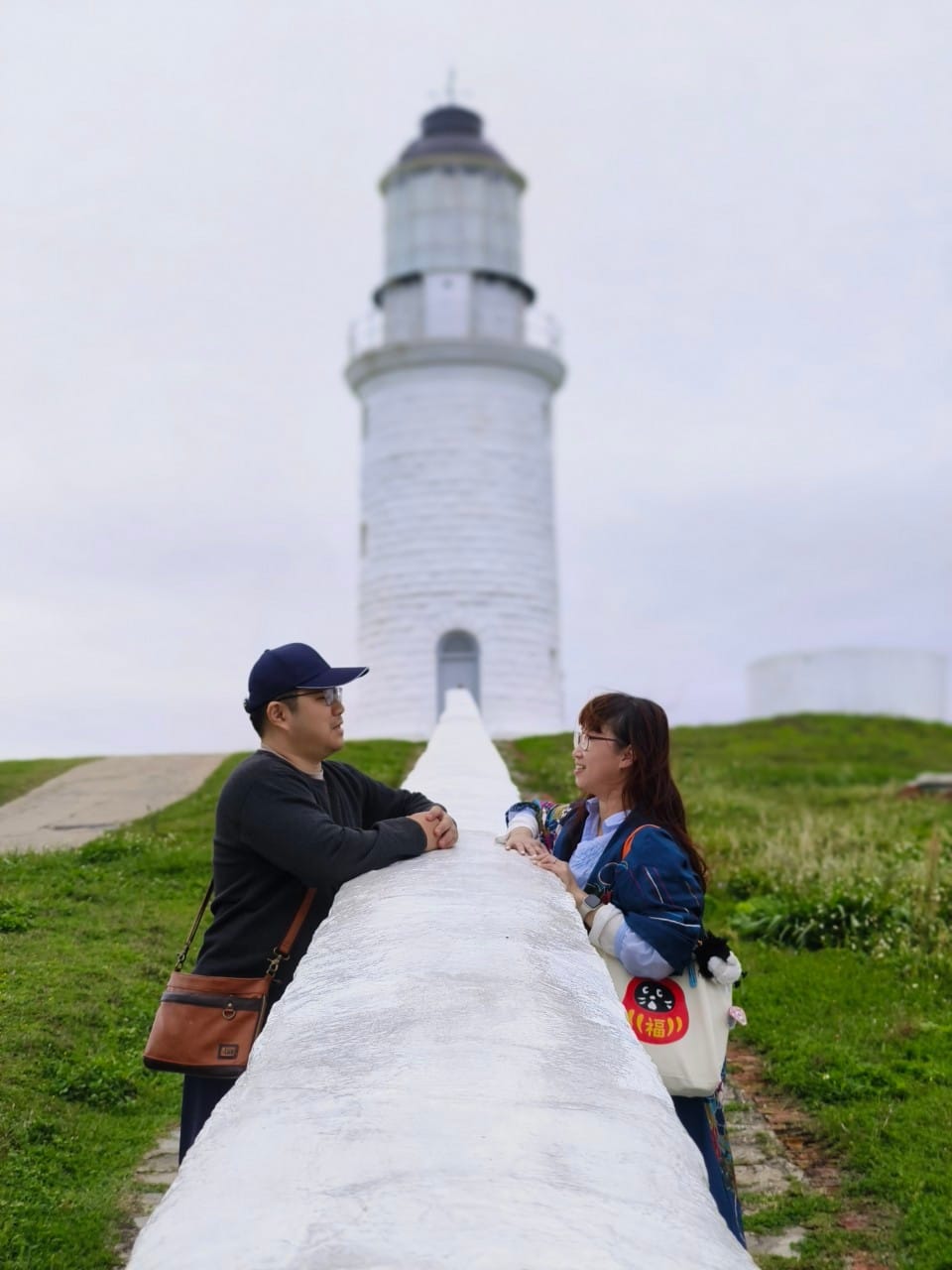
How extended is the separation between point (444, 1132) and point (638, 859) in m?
1.76

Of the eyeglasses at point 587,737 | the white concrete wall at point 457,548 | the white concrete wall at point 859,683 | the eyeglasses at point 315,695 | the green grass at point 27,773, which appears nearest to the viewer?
the eyeglasses at point 315,695

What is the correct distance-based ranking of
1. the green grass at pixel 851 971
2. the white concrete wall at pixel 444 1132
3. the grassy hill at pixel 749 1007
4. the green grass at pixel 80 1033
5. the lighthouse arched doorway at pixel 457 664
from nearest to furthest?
the white concrete wall at pixel 444 1132
the green grass at pixel 80 1033
the grassy hill at pixel 749 1007
the green grass at pixel 851 971
the lighthouse arched doorway at pixel 457 664

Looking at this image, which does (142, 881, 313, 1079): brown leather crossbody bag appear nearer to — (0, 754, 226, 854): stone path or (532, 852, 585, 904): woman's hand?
(532, 852, 585, 904): woman's hand

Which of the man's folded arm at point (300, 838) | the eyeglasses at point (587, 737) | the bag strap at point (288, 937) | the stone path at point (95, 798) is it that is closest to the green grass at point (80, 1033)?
the stone path at point (95, 798)

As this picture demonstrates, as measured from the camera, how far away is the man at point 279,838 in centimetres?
371

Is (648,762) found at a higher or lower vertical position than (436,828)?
higher

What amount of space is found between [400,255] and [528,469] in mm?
5605

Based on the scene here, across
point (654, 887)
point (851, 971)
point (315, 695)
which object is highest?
point (315, 695)

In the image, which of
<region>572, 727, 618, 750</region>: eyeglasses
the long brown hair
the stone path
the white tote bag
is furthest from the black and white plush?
the stone path

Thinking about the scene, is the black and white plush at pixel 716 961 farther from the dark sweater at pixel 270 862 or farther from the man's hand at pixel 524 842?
the dark sweater at pixel 270 862

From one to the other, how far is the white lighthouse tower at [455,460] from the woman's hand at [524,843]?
20.7 meters

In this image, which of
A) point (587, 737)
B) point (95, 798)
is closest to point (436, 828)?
point (587, 737)

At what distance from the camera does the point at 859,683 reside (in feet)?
97.2

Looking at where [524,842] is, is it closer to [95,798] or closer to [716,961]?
[716,961]
